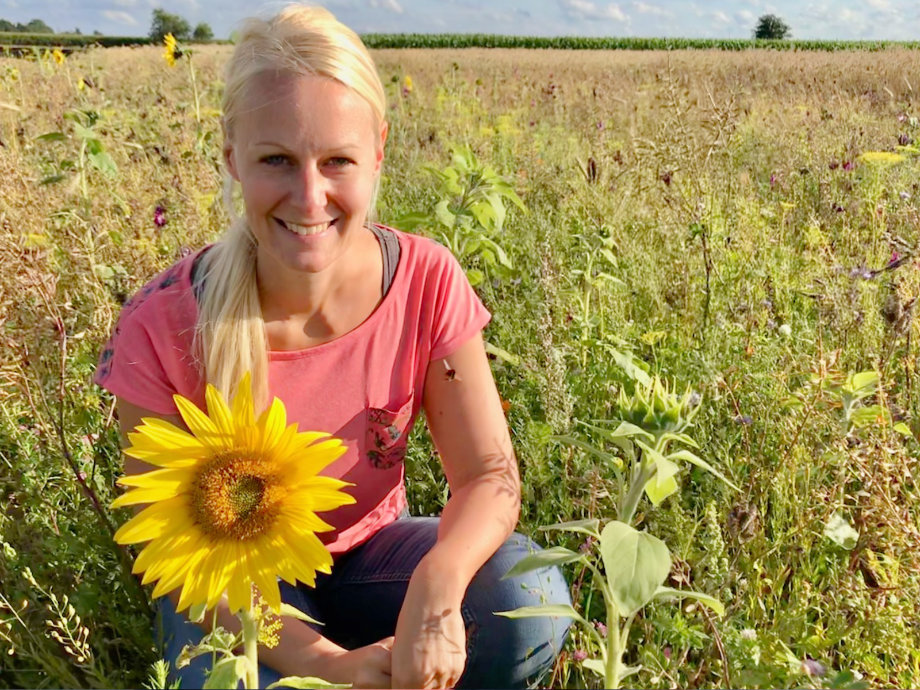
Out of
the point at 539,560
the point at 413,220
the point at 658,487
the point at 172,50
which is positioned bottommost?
the point at 539,560

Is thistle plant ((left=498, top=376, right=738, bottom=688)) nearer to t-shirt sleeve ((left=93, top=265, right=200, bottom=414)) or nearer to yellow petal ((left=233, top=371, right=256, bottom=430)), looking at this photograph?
yellow petal ((left=233, top=371, right=256, bottom=430))

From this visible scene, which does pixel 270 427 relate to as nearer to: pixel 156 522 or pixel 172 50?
pixel 156 522

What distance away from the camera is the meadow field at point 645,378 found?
1.36 m

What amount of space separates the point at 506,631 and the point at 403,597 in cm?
21

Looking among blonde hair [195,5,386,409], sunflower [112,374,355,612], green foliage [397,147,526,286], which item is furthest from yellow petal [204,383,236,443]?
green foliage [397,147,526,286]

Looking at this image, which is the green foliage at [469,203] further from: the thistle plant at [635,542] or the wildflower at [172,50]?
the wildflower at [172,50]

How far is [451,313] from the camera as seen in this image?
1.52 m

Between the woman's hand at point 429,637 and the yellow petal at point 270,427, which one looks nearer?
the yellow petal at point 270,427

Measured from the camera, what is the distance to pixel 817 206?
3.40 m

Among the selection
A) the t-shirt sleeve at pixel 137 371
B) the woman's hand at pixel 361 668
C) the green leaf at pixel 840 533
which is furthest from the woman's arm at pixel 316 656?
the green leaf at pixel 840 533

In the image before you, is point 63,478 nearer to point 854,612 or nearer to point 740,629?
point 740,629

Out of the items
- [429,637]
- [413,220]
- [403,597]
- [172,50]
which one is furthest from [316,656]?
[172,50]

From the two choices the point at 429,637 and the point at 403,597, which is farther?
the point at 403,597

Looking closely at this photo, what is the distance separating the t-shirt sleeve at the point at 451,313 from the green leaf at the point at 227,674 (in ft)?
2.84
